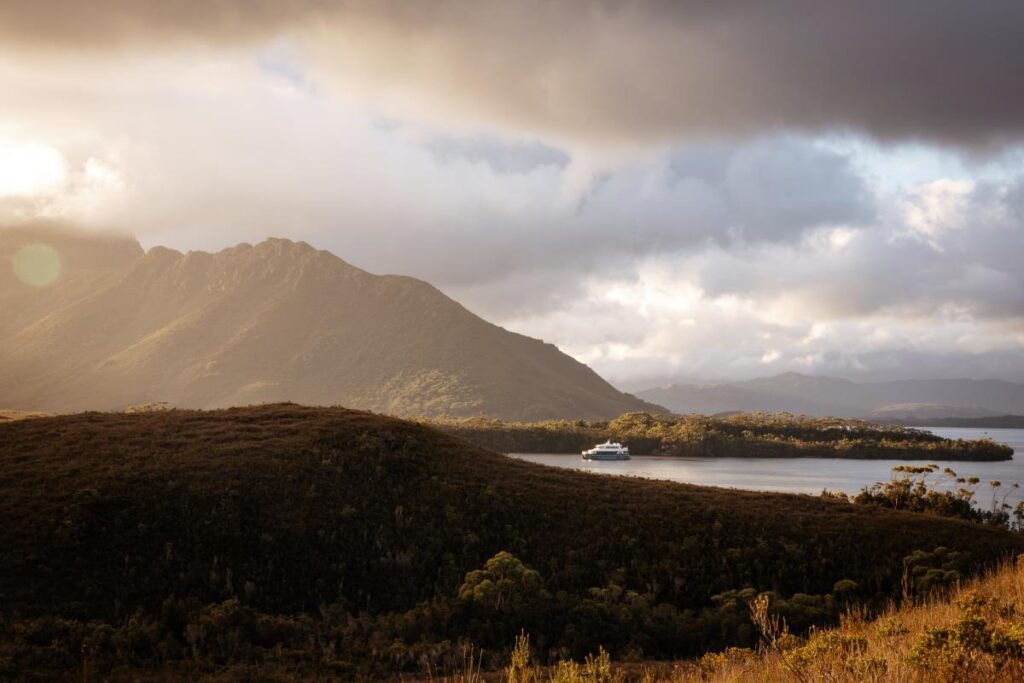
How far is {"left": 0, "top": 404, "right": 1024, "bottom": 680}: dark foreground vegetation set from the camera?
2775 centimetres

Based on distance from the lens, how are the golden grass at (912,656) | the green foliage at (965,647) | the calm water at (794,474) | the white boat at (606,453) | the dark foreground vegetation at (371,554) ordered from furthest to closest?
1. the white boat at (606,453)
2. the calm water at (794,474)
3. the dark foreground vegetation at (371,554)
4. the green foliage at (965,647)
5. the golden grass at (912,656)

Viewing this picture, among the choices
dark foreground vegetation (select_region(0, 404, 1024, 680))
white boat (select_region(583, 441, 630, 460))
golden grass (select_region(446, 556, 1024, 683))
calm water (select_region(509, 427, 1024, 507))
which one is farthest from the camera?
white boat (select_region(583, 441, 630, 460))

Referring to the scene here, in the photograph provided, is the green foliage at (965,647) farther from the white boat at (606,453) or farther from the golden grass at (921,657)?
the white boat at (606,453)

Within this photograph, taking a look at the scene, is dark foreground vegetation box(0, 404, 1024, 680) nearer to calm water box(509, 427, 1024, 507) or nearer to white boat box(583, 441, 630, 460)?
calm water box(509, 427, 1024, 507)

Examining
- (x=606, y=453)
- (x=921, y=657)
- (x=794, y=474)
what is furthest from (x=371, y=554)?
(x=606, y=453)

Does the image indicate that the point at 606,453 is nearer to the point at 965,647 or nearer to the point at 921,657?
the point at 965,647

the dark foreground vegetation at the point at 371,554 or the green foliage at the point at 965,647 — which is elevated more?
the green foliage at the point at 965,647

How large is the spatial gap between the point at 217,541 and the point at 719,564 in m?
23.8

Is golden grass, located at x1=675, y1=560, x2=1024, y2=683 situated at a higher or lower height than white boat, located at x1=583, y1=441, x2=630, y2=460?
higher

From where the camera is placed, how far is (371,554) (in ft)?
126

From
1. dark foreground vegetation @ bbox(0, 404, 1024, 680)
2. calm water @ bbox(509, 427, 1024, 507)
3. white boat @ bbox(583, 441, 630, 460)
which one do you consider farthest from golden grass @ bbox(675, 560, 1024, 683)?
white boat @ bbox(583, 441, 630, 460)

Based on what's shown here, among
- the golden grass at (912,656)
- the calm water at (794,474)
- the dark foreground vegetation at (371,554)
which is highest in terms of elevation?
the golden grass at (912,656)

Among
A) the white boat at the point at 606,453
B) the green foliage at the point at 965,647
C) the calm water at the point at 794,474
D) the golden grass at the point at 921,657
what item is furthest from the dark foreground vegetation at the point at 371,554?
the white boat at the point at 606,453

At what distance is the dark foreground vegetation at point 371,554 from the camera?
91.0 ft
